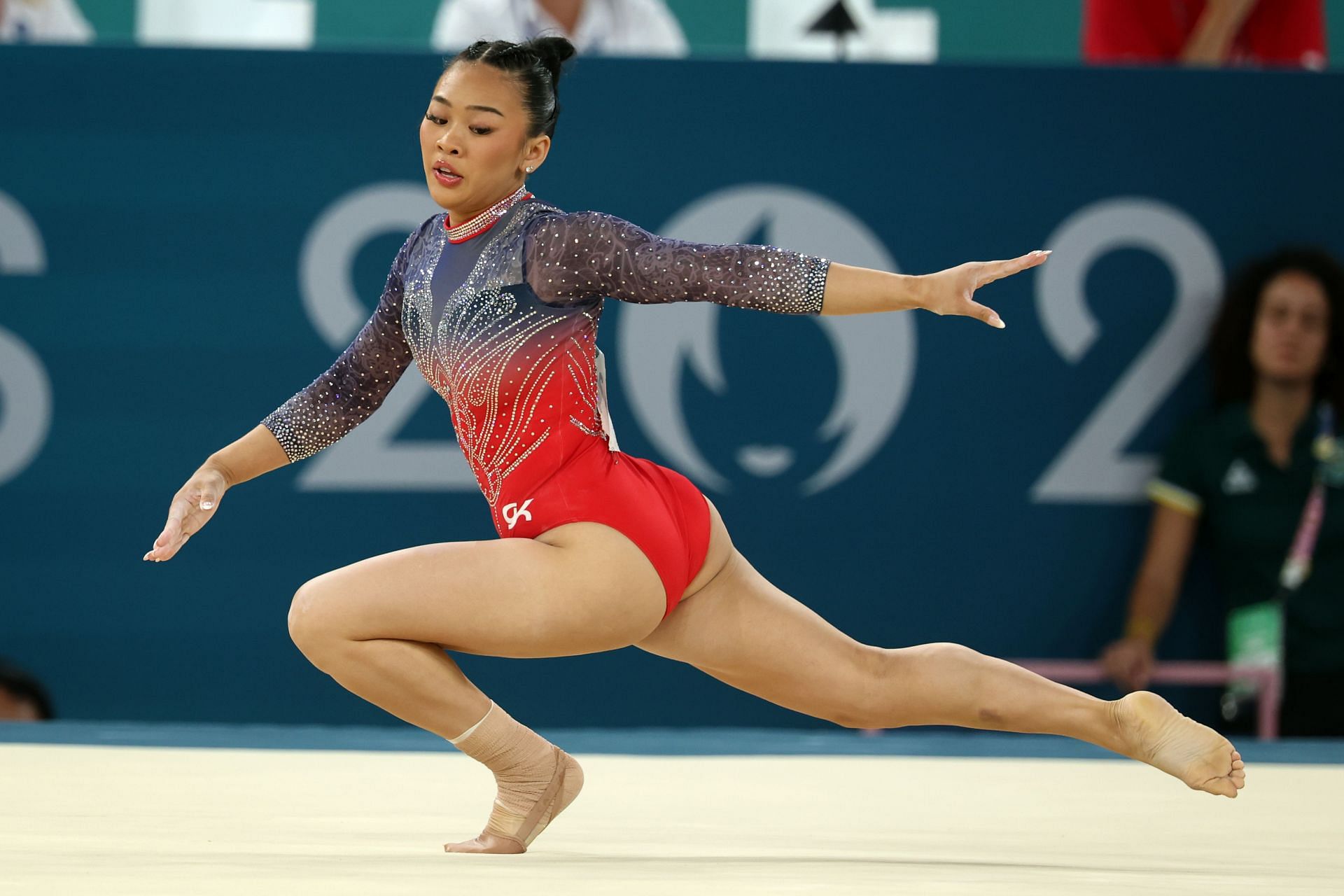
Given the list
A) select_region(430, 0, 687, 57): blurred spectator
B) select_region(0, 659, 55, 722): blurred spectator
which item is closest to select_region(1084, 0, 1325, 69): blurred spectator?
select_region(430, 0, 687, 57): blurred spectator

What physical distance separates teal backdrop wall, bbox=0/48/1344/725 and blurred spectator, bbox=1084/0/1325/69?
38cm

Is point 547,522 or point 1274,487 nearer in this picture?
point 547,522

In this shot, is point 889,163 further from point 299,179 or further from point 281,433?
point 281,433

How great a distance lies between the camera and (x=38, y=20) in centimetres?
591

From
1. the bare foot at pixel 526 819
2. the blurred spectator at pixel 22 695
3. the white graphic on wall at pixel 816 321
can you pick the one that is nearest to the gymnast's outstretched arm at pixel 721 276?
the bare foot at pixel 526 819

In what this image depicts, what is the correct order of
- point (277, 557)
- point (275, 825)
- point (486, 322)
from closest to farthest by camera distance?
point (486, 322), point (275, 825), point (277, 557)

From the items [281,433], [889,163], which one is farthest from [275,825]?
[889,163]

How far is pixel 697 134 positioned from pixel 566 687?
1.74m

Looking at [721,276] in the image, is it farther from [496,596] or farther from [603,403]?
[496,596]

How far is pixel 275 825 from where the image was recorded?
3051mm

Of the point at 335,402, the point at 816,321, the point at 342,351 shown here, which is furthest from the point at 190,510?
the point at 816,321

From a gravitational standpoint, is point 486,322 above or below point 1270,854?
above

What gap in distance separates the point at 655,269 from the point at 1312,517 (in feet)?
10.1

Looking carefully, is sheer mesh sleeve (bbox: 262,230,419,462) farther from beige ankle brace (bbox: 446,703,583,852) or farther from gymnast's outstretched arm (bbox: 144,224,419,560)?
beige ankle brace (bbox: 446,703,583,852)
